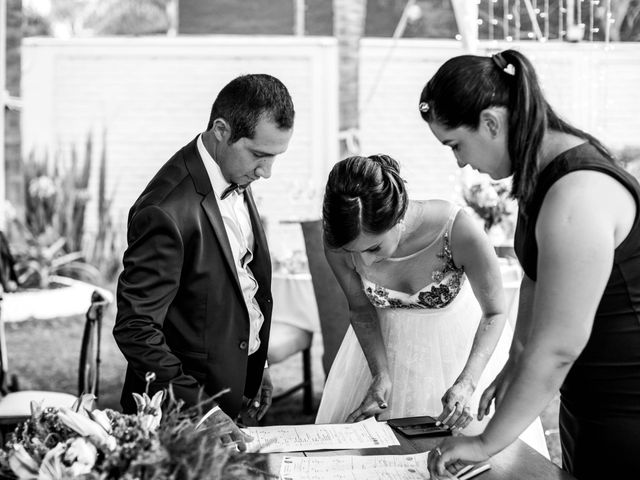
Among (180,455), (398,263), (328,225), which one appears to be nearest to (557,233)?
(180,455)

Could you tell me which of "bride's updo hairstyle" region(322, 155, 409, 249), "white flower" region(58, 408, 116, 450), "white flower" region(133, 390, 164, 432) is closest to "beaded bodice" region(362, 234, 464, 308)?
"bride's updo hairstyle" region(322, 155, 409, 249)

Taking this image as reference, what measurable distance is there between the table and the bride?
203 millimetres

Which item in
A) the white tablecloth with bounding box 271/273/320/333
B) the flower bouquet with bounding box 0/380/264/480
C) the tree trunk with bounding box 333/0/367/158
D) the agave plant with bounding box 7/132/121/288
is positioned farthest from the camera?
the tree trunk with bounding box 333/0/367/158

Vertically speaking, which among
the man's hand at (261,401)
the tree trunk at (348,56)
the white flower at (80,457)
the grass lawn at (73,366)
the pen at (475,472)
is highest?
the tree trunk at (348,56)

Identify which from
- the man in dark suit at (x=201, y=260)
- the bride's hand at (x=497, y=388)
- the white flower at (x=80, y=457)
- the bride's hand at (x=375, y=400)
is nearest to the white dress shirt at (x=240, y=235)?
the man in dark suit at (x=201, y=260)

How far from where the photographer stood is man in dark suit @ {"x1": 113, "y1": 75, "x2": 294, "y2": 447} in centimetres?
194

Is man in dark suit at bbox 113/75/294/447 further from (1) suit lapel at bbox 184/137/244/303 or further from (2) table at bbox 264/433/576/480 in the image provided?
(2) table at bbox 264/433/576/480

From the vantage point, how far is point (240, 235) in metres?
2.32

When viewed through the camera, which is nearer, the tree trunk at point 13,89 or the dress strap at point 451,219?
the dress strap at point 451,219

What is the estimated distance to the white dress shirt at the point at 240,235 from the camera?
7.24 feet

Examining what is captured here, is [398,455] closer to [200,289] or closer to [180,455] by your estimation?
[200,289]

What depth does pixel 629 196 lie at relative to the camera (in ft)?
4.75

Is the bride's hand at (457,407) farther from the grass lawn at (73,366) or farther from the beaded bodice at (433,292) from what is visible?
the grass lawn at (73,366)

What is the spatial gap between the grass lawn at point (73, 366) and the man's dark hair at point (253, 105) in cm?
295
